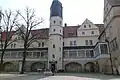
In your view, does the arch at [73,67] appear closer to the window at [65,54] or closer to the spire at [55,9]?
the window at [65,54]

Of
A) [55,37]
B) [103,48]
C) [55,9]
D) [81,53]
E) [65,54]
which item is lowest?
[65,54]

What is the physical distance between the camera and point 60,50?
1564 inches

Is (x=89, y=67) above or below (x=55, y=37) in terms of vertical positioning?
below

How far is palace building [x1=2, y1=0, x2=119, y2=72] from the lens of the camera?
128ft

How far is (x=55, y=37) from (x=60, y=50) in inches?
143

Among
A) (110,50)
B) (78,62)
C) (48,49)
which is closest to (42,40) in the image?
(48,49)

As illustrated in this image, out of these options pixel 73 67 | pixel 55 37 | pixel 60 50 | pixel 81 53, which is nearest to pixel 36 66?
pixel 60 50

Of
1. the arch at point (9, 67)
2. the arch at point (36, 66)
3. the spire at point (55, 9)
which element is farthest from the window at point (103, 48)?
the arch at point (9, 67)

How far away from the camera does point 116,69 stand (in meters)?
25.8

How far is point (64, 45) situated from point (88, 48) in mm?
6961

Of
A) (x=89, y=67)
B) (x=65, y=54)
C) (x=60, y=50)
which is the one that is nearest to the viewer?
(x=60, y=50)

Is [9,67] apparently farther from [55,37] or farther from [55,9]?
[55,9]

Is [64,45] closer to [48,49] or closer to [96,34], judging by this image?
[48,49]

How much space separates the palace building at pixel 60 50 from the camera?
128ft
